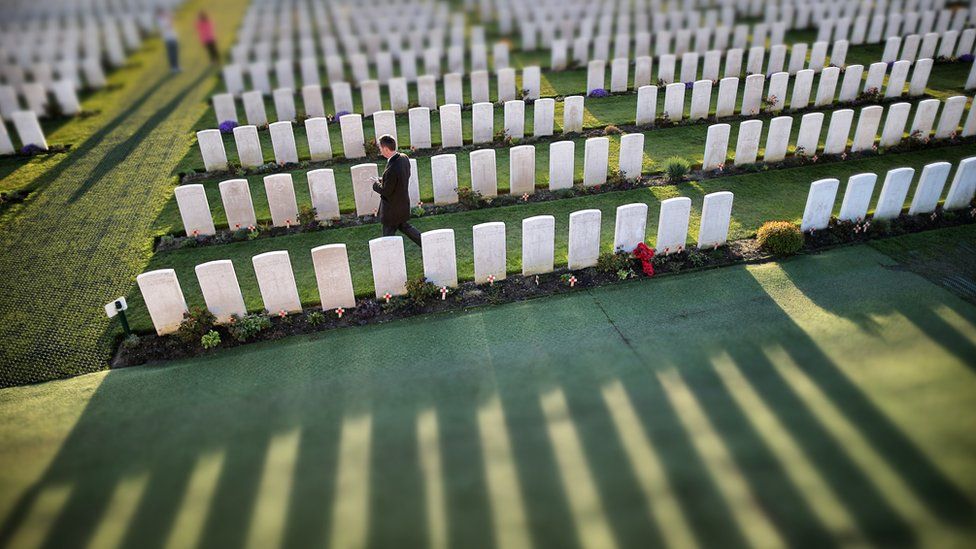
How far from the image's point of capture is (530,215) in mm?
9086

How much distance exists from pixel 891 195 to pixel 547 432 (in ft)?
20.2

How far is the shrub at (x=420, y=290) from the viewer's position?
23.2 feet

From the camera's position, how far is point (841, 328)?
6406 millimetres

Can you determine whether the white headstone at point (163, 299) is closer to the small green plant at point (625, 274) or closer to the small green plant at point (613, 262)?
the small green plant at point (613, 262)

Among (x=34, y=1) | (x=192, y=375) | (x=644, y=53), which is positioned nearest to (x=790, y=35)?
(x=644, y=53)

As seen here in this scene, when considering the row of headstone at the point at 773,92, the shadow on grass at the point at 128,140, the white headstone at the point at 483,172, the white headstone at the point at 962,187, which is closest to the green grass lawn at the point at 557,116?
the row of headstone at the point at 773,92

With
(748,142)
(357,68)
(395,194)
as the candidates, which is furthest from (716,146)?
(357,68)

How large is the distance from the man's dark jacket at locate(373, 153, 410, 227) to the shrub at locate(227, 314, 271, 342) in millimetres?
1947

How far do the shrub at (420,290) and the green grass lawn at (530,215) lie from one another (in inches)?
25.0

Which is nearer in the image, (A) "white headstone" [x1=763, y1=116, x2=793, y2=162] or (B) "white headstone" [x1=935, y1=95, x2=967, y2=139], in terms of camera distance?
(A) "white headstone" [x1=763, y1=116, x2=793, y2=162]

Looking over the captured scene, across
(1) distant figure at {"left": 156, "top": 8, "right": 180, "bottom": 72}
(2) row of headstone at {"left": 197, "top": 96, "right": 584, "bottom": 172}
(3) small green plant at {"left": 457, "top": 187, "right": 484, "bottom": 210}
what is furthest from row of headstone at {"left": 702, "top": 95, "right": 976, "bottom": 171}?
(1) distant figure at {"left": 156, "top": 8, "right": 180, "bottom": 72}

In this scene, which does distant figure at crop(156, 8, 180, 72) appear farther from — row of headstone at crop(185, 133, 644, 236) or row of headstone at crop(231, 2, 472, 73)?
row of headstone at crop(185, 133, 644, 236)

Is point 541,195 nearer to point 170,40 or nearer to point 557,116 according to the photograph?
point 557,116

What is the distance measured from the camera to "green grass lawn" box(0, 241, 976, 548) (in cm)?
457
